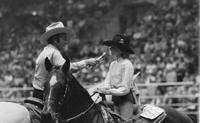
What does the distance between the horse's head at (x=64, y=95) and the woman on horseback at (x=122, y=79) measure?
39cm

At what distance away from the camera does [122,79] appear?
23.6 feet

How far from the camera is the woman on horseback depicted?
7.14m

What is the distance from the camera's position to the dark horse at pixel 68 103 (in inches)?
239

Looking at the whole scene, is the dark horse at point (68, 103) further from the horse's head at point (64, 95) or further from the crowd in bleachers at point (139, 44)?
the crowd in bleachers at point (139, 44)

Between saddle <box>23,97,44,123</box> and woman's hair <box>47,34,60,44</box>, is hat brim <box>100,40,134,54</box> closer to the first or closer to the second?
woman's hair <box>47,34,60,44</box>

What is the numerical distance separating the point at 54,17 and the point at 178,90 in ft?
45.3

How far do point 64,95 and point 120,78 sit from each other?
1189 mm

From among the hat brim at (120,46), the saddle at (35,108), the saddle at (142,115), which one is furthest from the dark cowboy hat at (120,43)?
the saddle at (35,108)

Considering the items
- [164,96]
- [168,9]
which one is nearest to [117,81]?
[164,96]

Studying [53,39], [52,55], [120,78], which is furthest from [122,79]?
[53,39]

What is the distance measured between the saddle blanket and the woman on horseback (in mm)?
176

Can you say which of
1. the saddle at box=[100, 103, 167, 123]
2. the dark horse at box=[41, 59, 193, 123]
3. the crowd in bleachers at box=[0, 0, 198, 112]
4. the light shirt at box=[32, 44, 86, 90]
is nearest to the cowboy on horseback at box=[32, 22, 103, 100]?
the light shirt at box=[32, 44, 86, 90]

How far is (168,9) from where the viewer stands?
23.4m

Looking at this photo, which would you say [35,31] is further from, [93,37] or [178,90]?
[178,90]
